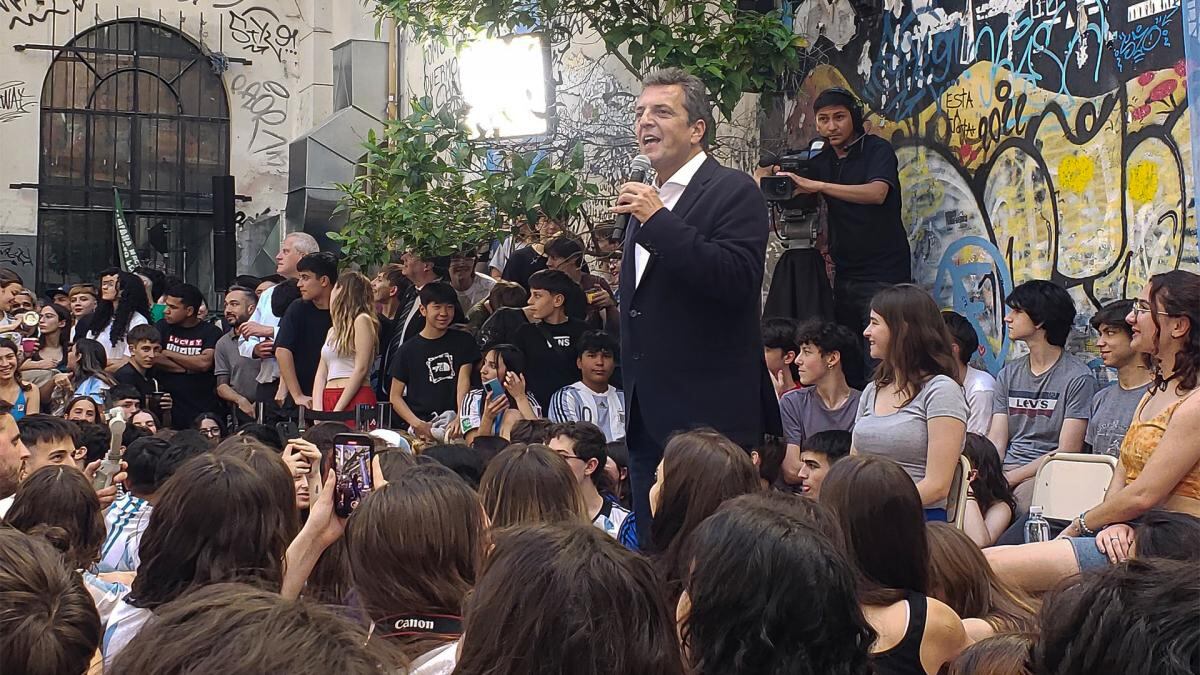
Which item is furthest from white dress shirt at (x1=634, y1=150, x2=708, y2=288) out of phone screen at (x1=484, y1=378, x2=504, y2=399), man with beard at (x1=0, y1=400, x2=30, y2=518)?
phone screen at (x1=484, y1=378, x2=504, y2=399)

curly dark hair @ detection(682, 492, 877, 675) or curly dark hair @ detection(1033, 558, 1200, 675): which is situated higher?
curly dark hair @ detection(1033, 558, 1200, 675)

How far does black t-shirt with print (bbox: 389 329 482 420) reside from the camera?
799cm

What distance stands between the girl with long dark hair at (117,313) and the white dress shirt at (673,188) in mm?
6122

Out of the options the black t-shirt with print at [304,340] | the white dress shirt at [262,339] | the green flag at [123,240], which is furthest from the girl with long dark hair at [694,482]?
the green flag at [123,240]

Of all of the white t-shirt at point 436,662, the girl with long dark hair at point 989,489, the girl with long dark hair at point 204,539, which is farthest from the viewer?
the girl with long dark hair at point 989,489

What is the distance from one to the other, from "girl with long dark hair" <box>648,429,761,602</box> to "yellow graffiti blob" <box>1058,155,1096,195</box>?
317 cm

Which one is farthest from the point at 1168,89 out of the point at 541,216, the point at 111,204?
the point at 111,204

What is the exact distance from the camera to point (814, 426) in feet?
20.8

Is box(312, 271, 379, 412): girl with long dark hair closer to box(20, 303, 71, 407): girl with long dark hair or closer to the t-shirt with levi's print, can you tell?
box(20, 303, 71, 407): girl with long dark hair

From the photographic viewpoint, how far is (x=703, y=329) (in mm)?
4184

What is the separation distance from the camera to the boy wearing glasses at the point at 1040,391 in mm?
5926

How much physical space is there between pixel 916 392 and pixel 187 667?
3.64 m

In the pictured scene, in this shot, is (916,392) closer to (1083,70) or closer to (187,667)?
(1083,70)

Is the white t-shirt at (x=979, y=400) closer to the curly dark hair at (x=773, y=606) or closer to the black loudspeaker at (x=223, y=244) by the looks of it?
the curly dark hair at (x=773, y=606)
